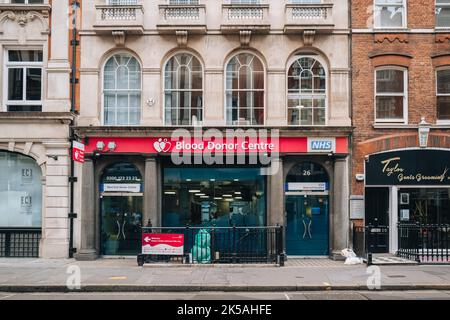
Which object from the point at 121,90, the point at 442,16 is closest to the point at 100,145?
the point at 121,90

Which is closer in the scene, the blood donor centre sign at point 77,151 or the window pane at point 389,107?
the blood donor centre sign at point 77,151

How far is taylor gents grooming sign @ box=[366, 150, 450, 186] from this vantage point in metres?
19.5

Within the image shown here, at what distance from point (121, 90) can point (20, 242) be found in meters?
6.73

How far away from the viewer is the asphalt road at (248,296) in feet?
41.5

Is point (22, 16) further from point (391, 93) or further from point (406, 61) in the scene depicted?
point (406, 61)

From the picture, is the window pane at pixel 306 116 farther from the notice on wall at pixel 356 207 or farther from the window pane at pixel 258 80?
the notice on wall at pixel 356 207

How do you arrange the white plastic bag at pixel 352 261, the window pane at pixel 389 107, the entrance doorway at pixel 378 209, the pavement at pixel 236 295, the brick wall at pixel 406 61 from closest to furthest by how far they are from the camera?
the pavement at pixel 236 295
the white plastic bag at pixel 352 261
the brick wall at pixel 406 61
the entrance doorway at pixel 378 209
the window pane at pixel 389 107

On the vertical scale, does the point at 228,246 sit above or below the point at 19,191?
below

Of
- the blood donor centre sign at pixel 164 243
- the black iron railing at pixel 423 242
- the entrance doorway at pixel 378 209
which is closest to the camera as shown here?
the blood donor centre sign at pixel 164 243

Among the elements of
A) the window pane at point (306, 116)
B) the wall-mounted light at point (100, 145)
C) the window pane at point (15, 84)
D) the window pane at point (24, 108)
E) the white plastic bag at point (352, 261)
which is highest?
the window pane at point (15, 84)

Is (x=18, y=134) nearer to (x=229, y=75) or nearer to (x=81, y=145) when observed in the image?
(x=81, y=145)

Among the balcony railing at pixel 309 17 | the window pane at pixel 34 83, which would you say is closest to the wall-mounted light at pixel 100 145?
the window pane at pixel 34 83

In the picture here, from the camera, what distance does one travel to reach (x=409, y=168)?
1955 cm

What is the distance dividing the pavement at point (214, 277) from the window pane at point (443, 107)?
5.99 meters
